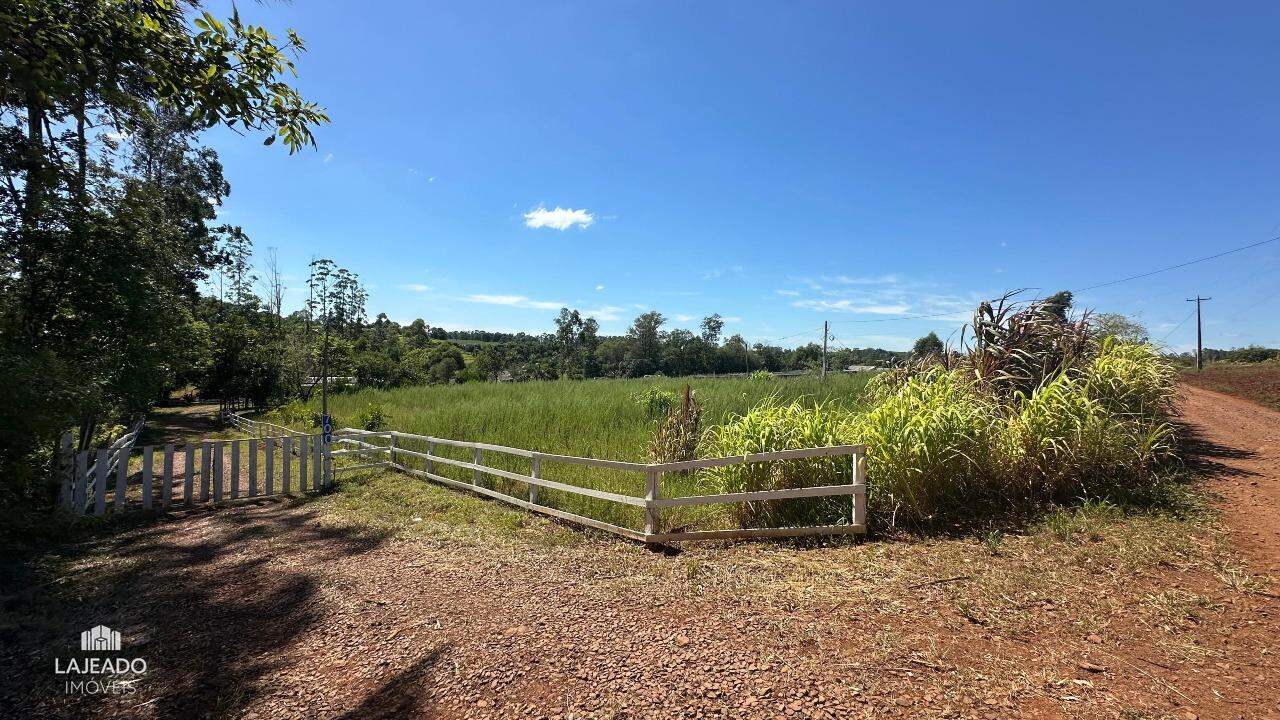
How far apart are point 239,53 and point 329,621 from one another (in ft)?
12.8

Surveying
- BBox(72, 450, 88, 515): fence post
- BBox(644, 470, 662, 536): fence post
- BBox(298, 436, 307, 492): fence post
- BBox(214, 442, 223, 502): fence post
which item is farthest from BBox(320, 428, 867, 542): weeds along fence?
BBox(72, 450, 88, 515): fence post

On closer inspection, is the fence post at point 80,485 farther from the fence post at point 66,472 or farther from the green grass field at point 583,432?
the green grass field at point 583,432

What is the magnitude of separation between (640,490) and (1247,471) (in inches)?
275

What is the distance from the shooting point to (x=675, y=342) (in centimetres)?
9188

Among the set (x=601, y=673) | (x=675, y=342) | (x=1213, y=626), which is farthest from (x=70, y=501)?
(x=675, y=342)

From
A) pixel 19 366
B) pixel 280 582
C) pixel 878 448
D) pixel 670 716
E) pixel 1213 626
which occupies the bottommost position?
pixel 280 582

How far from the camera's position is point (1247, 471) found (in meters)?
5.33

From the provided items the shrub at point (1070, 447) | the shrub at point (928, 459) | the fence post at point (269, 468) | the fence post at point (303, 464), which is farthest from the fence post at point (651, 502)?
the fence post at point (303, 464)

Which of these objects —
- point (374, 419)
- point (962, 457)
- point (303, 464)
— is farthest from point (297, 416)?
point (962, 457)

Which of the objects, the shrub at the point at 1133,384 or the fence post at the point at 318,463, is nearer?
the shrub at the point at 1133,384

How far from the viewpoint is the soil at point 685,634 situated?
238 centimetres

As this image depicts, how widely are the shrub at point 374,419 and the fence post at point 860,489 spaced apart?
14258mm

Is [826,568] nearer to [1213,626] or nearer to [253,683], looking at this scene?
[1213,626]

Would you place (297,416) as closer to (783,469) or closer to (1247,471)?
(783,469)
